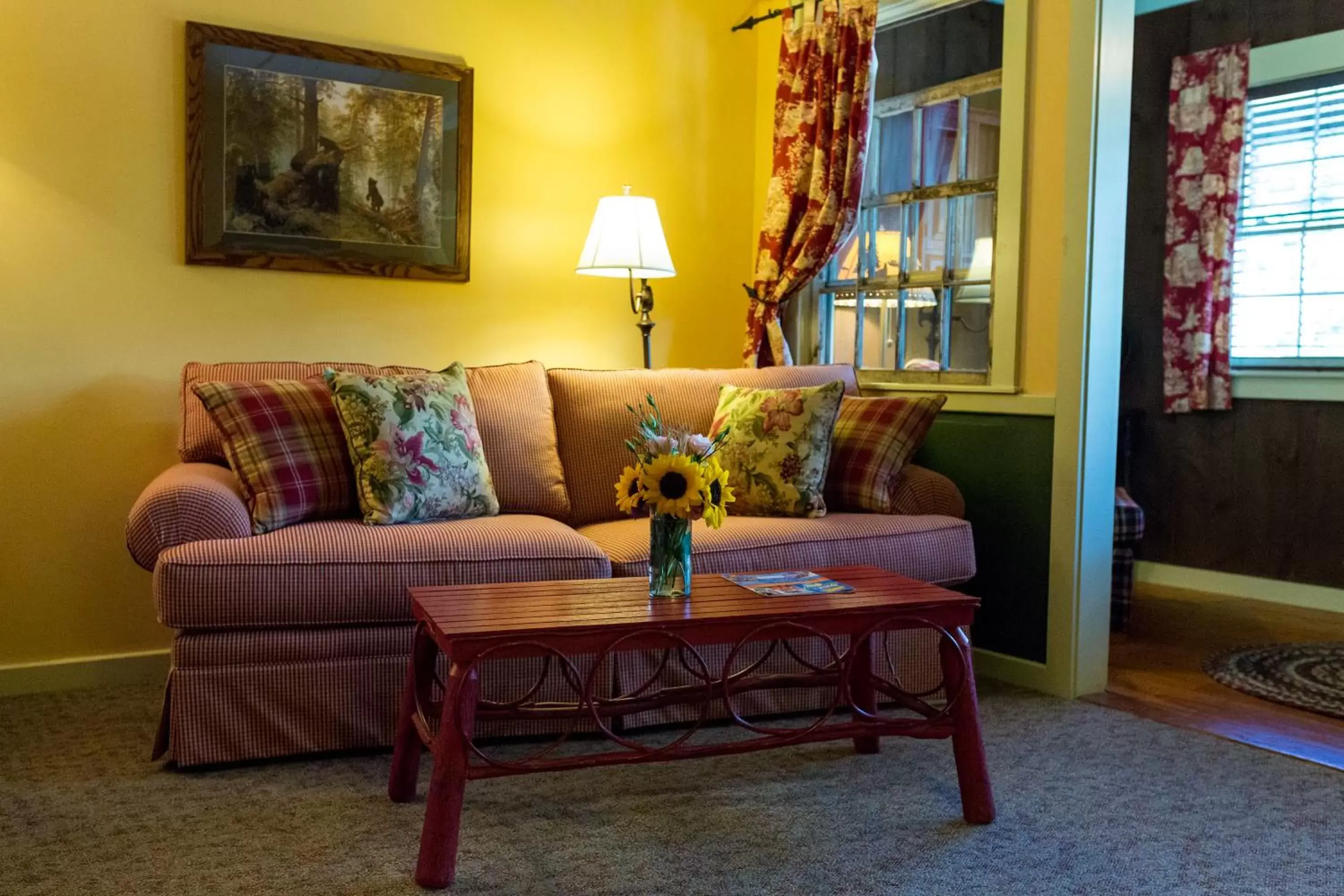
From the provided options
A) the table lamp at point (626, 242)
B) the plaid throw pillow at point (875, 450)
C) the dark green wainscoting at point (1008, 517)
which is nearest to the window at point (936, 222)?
the dark green wainscoting at point (1008, 517)

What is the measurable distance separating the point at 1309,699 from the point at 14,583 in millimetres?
3570

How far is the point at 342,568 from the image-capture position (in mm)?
2457

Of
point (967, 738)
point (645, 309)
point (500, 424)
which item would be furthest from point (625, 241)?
point (967, 738)

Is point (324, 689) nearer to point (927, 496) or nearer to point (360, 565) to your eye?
point (360, 565)

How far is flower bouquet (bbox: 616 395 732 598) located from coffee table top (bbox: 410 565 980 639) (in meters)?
0.06

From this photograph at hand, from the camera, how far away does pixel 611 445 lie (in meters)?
3.30

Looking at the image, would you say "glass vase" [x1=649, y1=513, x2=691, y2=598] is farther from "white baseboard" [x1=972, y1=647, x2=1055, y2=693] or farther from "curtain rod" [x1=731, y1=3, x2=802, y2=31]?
"curtain rod" [x1=731, y1=3, x2=802, y2=31]

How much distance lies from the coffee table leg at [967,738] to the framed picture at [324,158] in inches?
83.3

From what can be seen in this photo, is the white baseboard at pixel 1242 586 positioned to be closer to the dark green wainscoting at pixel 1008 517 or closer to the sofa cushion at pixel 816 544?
the dark green wainscoting at pixel 1008 517

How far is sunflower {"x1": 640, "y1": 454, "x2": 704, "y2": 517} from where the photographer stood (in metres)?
2.13

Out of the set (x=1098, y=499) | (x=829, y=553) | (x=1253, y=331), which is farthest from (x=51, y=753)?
(x=1253, y=331)

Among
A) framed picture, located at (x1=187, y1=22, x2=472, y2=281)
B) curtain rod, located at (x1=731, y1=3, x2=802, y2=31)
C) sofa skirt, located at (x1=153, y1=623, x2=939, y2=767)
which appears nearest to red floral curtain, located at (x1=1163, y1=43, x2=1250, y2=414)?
curtain rod, located at (x1=731, y1=3, x2=802, y2=31)

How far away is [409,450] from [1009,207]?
6.12ft

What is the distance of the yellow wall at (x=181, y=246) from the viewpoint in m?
3.05
